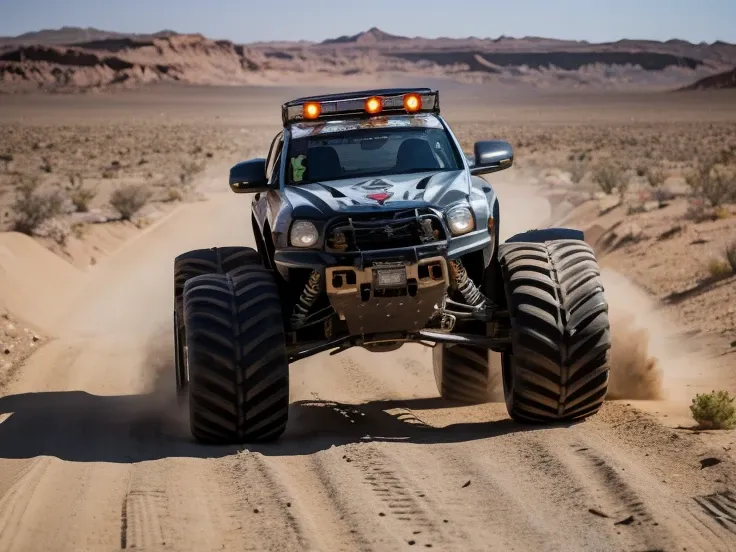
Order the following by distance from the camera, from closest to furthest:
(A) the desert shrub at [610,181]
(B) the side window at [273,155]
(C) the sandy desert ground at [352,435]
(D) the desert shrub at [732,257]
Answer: (C) the sandy desert ground at [352,435]
(B) the side window at [273,155]
(D) the desert shrub at [732,257]
(A) the desert shrub at [610,181]

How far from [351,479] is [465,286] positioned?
199 centimetres

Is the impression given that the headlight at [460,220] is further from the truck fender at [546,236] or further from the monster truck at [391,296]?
the truck fender at [546,236]

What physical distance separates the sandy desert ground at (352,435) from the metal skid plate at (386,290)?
880mm

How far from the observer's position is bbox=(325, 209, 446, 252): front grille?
8.17 meters

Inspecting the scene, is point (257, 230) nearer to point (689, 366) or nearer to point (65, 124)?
point (689, 366)

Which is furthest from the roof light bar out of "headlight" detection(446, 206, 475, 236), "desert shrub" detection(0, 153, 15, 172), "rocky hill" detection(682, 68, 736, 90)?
"rocky hill" detection(682, 68, 736, 90)

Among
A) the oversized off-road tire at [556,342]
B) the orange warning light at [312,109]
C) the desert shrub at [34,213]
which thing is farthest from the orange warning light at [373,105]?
the desert shrub at [34,213]

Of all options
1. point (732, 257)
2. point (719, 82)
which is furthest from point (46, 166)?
point (719, 82)

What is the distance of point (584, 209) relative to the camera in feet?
76.2

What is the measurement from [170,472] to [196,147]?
4663cm

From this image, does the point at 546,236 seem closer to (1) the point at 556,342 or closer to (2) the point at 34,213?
(1) the point at 556,342

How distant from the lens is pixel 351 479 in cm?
721

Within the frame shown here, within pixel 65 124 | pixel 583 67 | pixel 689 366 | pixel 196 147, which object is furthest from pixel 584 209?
pixel 583 67

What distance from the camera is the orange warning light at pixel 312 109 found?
10.1m
